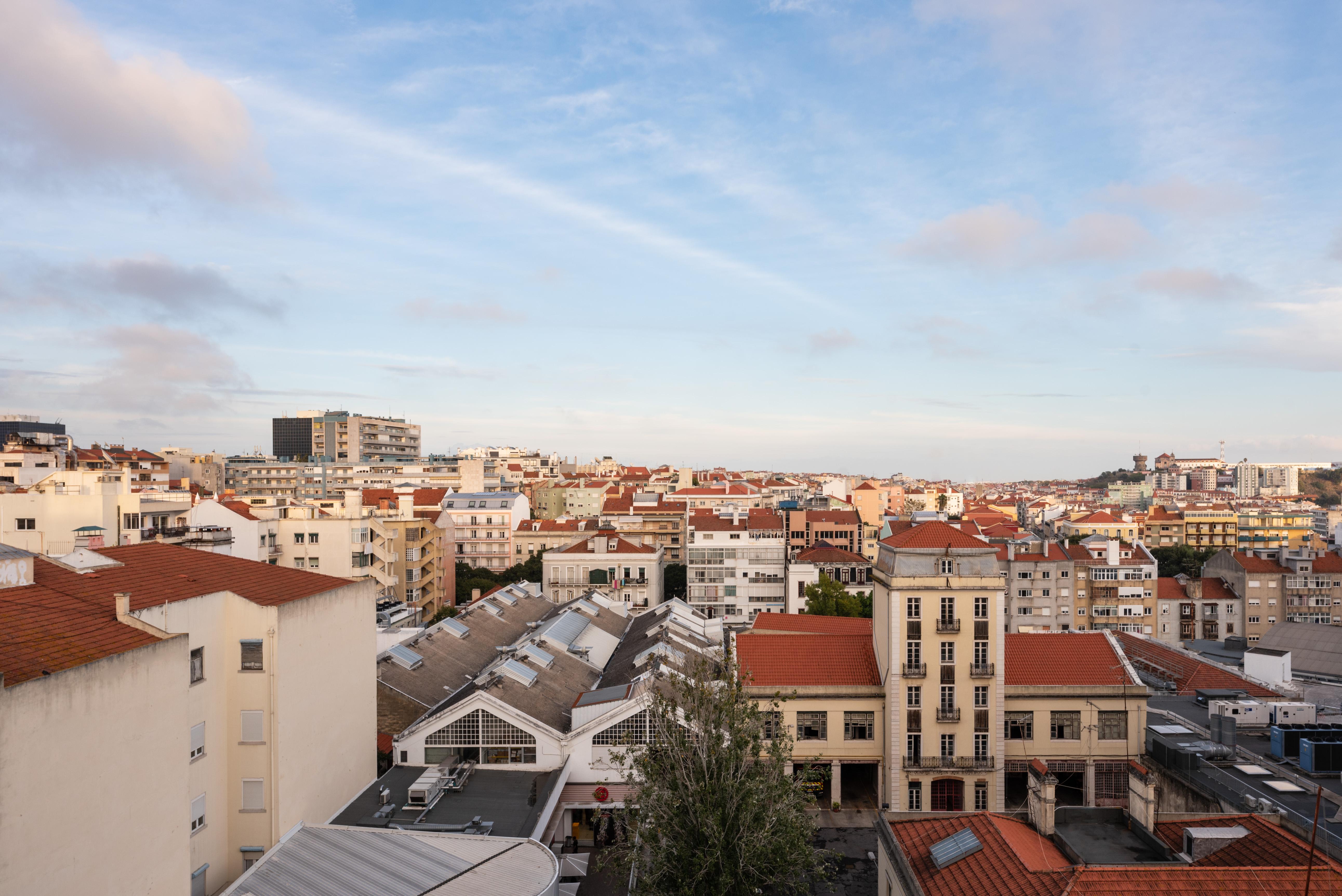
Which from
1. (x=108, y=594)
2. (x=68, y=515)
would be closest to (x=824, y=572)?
(x=68, y=515)

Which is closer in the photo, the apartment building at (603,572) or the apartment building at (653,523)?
the apartment building at (603,572)

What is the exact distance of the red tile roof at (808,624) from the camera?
40.0m

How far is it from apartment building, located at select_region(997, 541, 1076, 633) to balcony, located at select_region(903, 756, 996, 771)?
4866cm

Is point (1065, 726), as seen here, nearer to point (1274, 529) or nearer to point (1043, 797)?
point (1043, 797)

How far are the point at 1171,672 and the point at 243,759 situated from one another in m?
47.2

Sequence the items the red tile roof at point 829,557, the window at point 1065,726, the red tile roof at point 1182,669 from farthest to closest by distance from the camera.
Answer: the red tile roof at point 829,557 < the red tile roof at point 1182,669 < the window at point 1065,726

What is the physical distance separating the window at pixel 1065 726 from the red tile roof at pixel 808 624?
28.9 feet

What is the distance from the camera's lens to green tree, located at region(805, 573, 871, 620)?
6094cm

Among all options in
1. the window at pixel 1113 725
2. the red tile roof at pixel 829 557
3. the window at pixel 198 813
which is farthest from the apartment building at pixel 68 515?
the red tile roof at pixel 829 557

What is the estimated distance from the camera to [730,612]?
248 ft

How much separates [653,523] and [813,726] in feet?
225

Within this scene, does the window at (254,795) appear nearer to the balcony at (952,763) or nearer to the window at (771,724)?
the window at (771,724)

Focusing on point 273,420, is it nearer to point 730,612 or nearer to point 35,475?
point 35,475

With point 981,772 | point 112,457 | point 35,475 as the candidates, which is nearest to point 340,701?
point 981,772
